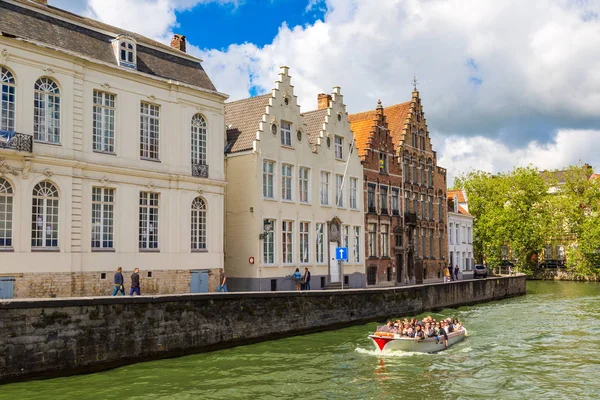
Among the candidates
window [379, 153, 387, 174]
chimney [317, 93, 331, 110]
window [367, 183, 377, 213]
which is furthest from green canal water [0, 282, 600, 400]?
chimney [317, 93, 331, 110]

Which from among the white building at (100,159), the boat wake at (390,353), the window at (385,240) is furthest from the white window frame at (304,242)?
the boat wake at (390,353)

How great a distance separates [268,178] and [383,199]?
13806mm

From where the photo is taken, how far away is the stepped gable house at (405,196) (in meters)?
45.2

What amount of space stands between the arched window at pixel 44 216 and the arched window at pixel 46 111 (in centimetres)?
178

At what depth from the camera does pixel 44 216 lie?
24.0 m

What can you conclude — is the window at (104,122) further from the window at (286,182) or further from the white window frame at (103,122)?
the window at (286,182)

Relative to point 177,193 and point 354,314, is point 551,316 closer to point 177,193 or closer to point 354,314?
Result: point 354,314

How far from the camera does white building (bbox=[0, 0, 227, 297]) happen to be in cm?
2330

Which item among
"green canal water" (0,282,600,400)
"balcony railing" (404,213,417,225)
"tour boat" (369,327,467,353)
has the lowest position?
"green canal water" (0,282,600,400)

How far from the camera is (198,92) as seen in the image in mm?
30578

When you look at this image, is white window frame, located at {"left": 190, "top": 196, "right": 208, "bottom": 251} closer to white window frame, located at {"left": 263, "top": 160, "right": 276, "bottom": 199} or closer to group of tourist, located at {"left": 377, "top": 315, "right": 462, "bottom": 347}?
white window frame, located at {"left": 263, "top": 160, "right": 276, "bottom": 199}

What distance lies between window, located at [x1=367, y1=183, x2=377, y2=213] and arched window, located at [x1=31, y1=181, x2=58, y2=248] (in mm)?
24360

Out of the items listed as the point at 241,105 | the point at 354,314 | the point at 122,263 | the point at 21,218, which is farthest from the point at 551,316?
the point at 21,218

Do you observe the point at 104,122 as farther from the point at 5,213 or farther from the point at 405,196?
the point at 405,196
